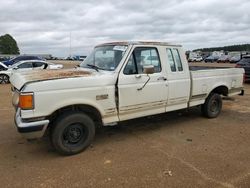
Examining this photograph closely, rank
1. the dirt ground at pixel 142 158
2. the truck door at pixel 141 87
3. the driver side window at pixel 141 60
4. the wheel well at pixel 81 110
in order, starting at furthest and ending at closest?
the driver side window at pixel 141 60 < the truck door at pixel 141 87 < the wheel well at pixel 81 110 < the dirt ground at pixel 142 158

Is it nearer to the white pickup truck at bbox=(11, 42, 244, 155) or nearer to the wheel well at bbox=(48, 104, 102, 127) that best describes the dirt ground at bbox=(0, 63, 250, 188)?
the white pickup truck at bbox=(11, 42, 244, 155)

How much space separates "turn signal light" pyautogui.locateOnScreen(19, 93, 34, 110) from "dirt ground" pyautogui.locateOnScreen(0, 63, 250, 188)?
97cm

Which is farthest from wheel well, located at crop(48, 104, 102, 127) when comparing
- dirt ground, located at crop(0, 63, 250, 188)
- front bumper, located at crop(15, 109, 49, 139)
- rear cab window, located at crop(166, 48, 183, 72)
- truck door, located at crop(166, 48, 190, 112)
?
rear cab window, located at crop(166, 48, 183, 72)

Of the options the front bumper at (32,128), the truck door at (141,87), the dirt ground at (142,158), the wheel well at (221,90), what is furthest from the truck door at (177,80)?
the front bumper at (32,128)

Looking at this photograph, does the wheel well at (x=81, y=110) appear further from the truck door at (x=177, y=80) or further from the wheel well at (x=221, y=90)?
the wheel well at (x=221, y=90)

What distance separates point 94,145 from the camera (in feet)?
18.3

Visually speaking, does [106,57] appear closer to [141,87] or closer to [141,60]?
[141,60]

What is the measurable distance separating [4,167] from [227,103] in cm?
761

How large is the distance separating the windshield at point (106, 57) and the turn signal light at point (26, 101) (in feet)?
5.70

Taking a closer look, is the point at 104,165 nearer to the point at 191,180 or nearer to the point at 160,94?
the point at 191,180

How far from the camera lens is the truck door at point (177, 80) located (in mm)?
6316

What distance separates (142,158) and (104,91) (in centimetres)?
136

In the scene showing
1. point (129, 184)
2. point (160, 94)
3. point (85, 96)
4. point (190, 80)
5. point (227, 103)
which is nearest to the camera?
point (129, 184)

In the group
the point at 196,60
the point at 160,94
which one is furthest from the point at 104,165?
the point at 196,60
